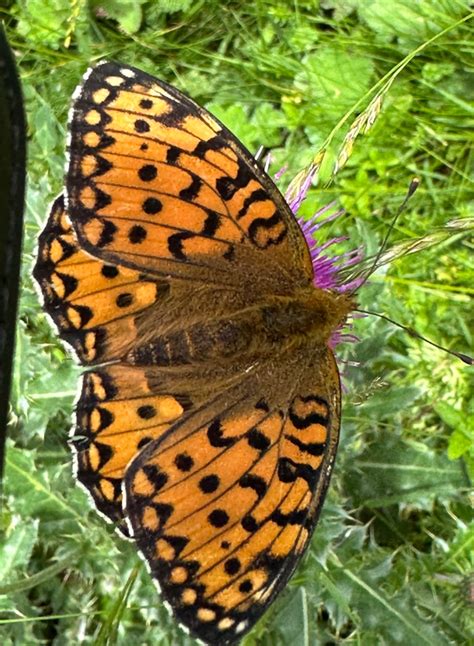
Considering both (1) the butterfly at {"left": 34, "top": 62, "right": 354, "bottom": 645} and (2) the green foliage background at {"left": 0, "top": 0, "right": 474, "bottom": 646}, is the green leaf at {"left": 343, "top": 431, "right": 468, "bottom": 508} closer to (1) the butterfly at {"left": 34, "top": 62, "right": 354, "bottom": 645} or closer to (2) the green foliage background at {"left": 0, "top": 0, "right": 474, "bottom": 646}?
(2) the green foliage background at {"left": 0, "top": 0, "right": 474, "bottom": 646}

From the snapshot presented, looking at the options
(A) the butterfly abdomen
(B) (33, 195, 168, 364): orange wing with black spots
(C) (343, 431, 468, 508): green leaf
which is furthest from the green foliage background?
(B) (33, 195, 168, 364): orange wing with black spots

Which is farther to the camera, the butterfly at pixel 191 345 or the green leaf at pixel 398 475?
the green leaf at pixel 398 475

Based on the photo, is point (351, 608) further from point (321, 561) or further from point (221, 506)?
point (221, 506)

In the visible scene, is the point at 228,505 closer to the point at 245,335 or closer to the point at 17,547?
the point at 245,335

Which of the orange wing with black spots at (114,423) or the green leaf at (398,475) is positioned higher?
the orange wing with black spots at (114,423)

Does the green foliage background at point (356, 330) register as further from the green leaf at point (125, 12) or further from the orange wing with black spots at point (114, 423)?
the orange wing with black spots at point (114, 423)

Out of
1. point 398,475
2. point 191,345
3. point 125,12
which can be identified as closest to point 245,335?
point 191,345

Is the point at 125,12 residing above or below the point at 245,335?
above

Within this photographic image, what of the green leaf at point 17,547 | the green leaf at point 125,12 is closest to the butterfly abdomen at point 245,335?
the green leaf at point 17,547
